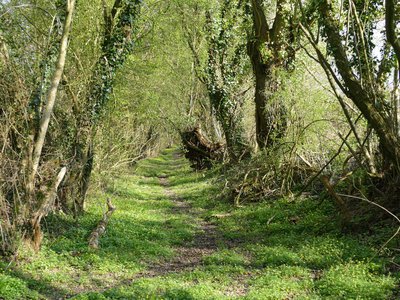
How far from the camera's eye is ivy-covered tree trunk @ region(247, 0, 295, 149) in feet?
57.5

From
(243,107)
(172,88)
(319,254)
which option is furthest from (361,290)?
(172,88)

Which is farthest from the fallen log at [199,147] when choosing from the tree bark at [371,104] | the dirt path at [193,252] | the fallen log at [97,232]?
the tree bark at [371,104]

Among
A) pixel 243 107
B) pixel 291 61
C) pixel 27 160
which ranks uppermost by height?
pixel 291 61

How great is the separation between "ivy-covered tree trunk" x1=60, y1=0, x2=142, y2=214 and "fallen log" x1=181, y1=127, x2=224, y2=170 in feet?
45.5

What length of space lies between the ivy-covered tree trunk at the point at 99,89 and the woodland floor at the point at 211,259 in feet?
3.33

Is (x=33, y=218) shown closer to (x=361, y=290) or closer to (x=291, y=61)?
(x=361, y=290)

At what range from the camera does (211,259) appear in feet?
36.2

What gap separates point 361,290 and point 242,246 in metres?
4.86

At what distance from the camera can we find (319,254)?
1060cm

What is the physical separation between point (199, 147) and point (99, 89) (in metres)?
15.5

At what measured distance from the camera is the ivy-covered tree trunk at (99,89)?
1384cm

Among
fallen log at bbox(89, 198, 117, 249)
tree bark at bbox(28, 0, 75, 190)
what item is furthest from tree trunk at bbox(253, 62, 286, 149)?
tree bark at bbox(28, 0, 75, 190)

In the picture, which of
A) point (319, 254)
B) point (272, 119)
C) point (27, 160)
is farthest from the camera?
point (272, 119)

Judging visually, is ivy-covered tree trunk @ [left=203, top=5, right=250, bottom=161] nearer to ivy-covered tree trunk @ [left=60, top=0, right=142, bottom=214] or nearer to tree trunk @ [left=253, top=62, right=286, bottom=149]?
tree trunk @ [left=253, top=62, right=286, bottom=149]
